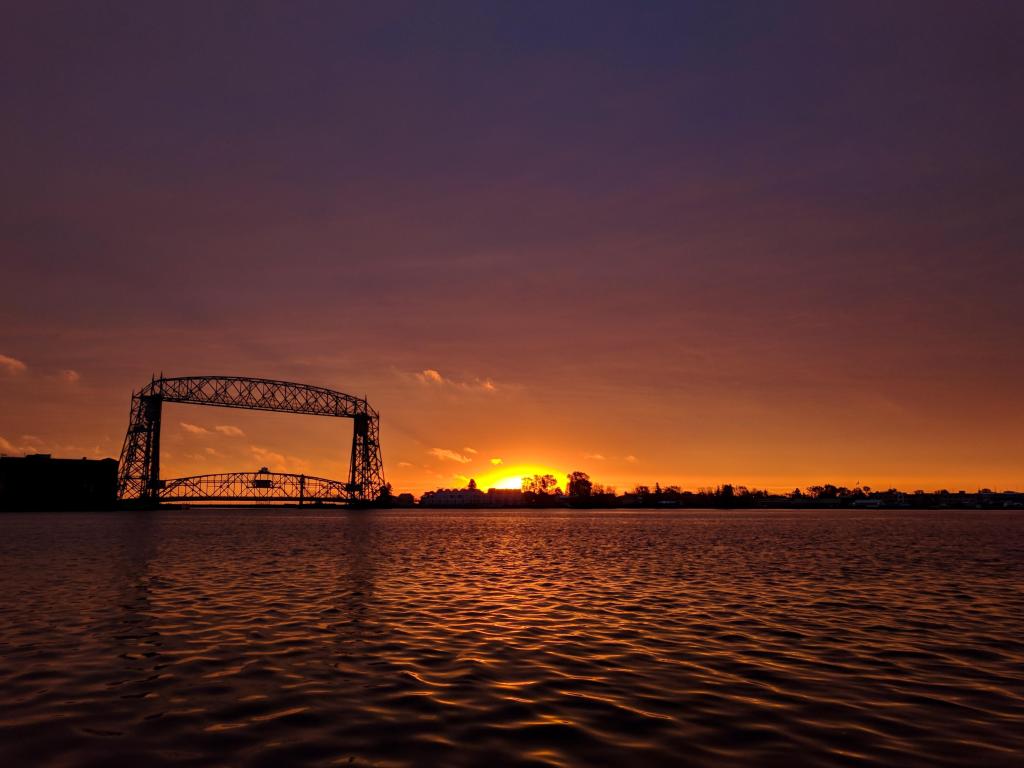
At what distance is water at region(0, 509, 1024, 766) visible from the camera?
8.28m

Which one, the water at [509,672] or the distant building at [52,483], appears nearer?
the water at [509,672]

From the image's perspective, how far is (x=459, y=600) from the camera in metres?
21.2

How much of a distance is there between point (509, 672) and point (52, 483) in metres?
183

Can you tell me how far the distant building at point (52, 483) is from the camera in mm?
155125

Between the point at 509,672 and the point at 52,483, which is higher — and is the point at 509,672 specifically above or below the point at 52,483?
below

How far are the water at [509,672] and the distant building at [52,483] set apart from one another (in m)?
160

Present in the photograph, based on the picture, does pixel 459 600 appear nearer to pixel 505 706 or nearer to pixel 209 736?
pixel 505 706

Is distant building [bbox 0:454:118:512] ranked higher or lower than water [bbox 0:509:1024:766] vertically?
higher

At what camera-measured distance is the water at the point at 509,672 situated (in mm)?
8281

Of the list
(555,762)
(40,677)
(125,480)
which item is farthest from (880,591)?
(125,480)

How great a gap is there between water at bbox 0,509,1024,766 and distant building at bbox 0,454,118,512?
160m

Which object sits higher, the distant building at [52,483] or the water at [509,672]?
the distant building at [52,483]

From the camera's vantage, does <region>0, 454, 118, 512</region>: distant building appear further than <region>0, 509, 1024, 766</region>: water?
Yes

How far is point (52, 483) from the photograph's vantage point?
6216 inches
